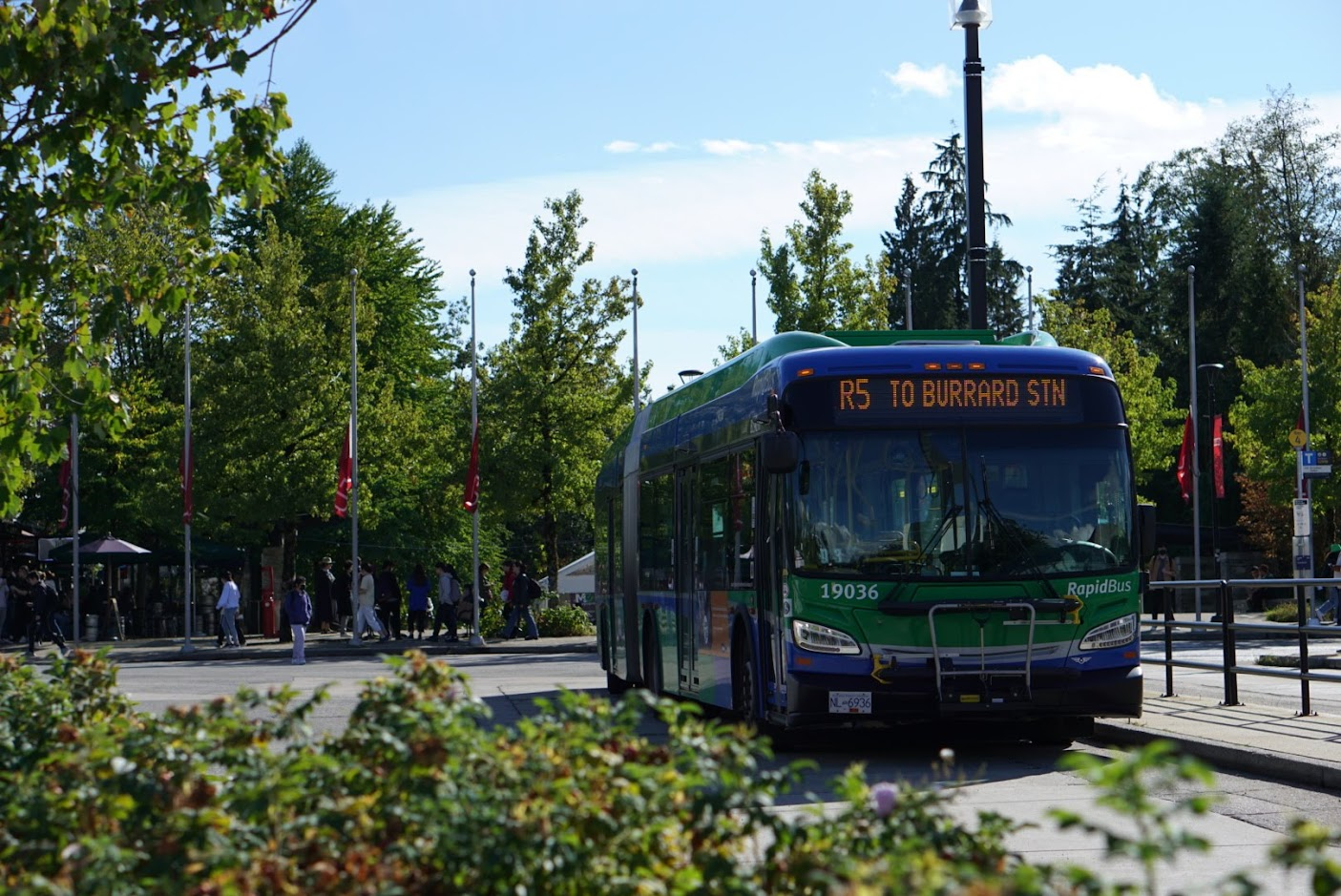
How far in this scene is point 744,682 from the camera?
14.6 meters

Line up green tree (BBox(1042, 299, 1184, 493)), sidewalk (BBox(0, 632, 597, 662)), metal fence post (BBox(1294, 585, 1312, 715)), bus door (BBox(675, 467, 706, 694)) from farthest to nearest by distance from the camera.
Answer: green tree (BBox(1042, 299, 1184, 493))
sidewalk (BBox(0, 632, 597, 662))
bus door (BBox(675, 467, 706, 694))
metal fence post (BBox(1294, 585, 1312, 715))

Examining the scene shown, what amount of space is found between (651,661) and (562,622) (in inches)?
916

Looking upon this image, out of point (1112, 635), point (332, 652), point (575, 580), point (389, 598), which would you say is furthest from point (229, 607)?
point (1112, 635)

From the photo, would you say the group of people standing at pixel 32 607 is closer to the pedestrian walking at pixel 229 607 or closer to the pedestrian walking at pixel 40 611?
the pedestrian walking at pixel 40 611

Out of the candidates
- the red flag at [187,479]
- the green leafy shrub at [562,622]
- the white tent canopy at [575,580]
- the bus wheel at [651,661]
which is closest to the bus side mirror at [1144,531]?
the bus wheel at [651,661]

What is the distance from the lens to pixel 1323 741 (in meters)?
13.0

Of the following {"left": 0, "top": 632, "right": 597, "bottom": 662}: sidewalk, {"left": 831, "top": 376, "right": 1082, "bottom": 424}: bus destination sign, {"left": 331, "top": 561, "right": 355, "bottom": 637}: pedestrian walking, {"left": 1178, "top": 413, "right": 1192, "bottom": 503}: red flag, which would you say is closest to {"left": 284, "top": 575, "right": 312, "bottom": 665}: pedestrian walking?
{"left": 0, "top": 632, "right": 597, "bottom": 662}: sidewalk

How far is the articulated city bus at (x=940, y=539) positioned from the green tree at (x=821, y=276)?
32.3m

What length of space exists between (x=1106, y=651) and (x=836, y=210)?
34867mm

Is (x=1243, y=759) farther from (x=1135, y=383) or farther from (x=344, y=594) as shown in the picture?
(x=1135, y=383)

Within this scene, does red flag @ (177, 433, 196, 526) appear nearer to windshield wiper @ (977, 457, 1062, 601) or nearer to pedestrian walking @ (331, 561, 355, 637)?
pedestrian walking @ (331, 561, 355, 637)

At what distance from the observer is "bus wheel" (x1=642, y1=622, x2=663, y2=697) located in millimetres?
18547

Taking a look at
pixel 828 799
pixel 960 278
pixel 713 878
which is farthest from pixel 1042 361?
pixel 960 278

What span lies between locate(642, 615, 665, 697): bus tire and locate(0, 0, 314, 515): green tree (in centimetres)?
927
